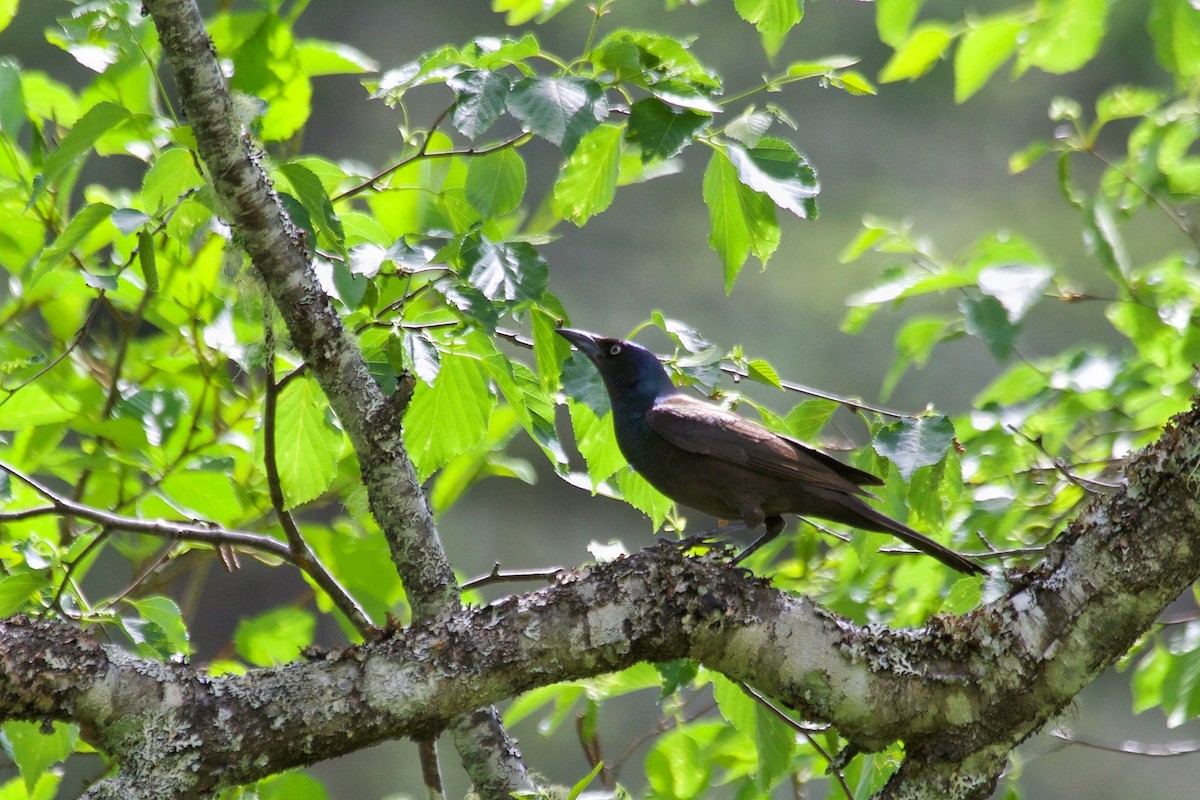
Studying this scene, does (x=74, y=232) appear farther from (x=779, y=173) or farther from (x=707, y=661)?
(x=707, y=661)

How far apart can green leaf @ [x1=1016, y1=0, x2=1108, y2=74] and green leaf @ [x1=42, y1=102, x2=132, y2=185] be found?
190 cm

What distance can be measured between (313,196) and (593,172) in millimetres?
629

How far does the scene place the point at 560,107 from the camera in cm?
218

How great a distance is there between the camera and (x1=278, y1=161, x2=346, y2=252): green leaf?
2283mm

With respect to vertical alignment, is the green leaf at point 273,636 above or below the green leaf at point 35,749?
above

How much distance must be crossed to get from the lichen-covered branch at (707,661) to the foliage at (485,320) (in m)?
0.32

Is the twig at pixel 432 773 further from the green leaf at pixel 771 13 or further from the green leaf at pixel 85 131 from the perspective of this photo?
the green leaf at pixel 771 13

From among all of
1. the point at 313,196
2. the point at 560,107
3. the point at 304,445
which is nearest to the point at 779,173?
the point at 560,107

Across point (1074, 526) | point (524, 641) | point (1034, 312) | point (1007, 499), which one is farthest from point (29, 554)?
point (1034, 312)

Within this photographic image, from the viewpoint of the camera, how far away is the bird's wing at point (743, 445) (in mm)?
3018

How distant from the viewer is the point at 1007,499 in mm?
3484

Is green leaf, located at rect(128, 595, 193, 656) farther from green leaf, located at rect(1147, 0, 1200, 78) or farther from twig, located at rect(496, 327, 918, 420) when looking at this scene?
green leaf, located at rect(1147, 0, 1200, 78)

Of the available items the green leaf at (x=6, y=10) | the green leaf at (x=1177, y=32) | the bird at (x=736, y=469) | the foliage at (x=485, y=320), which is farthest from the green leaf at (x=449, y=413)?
the green leaf at (x=6, y=10)

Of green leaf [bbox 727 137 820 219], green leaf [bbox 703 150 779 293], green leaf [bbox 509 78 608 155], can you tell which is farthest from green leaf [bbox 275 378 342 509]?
green leaf [bbox 727 137 820 219]
